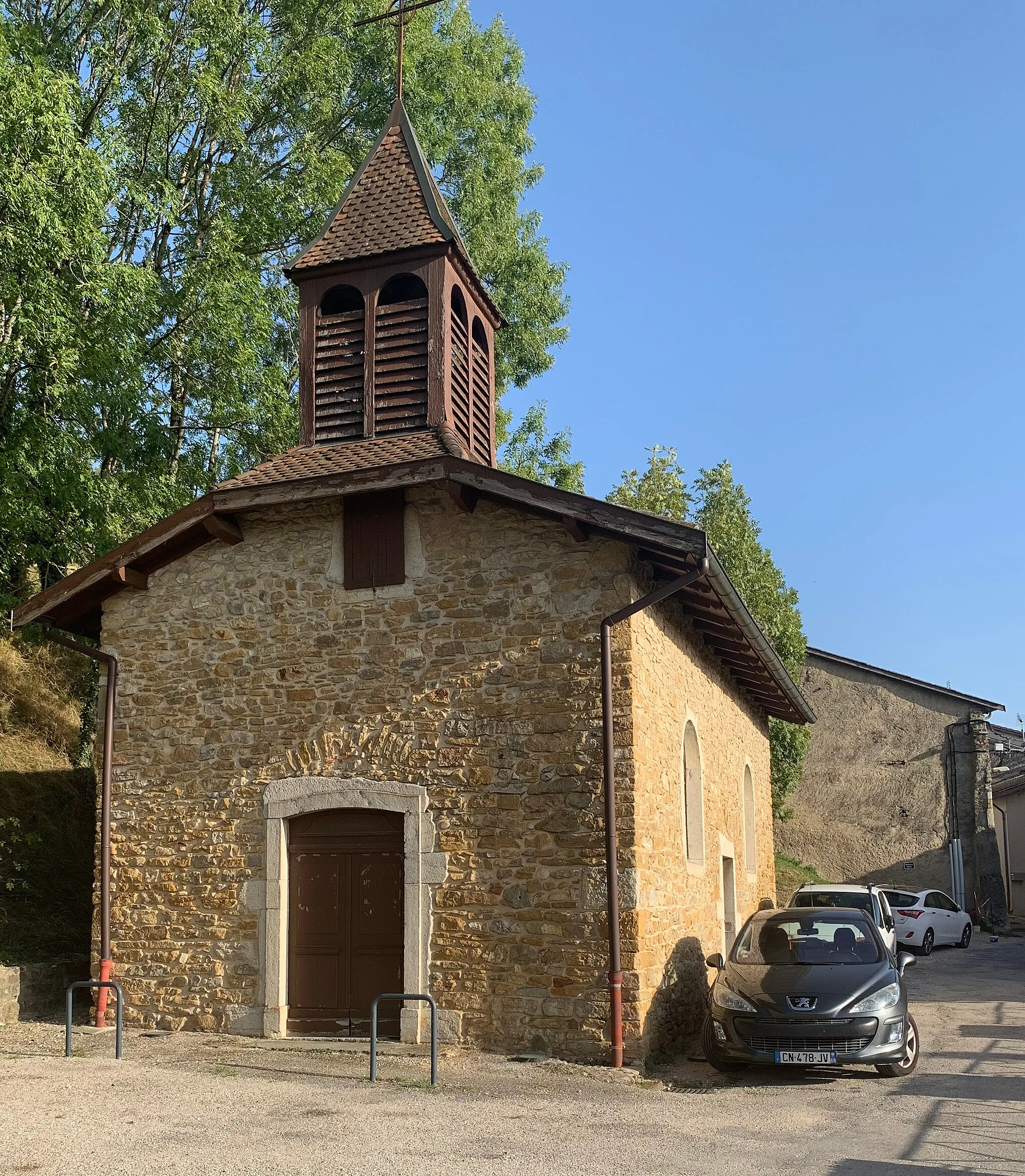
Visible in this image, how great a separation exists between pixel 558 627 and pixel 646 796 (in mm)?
1647

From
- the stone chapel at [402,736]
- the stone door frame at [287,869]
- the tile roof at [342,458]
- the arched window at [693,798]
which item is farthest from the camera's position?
the arched window at [693,798]

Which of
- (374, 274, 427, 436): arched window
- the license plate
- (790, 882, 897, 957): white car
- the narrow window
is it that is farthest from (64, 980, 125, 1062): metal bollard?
(790, 882, 897, 957): white car

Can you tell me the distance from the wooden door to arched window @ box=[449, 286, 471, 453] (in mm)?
4253

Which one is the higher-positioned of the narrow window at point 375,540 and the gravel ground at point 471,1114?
the narrow window at point 375,540

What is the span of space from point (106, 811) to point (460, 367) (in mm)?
5912

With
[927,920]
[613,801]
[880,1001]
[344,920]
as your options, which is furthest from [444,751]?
[927,920]

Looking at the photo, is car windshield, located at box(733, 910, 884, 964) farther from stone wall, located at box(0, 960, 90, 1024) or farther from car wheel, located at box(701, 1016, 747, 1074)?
stone wall, located at box(0, 960, 90, 1024)

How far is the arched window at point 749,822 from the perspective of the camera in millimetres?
17062

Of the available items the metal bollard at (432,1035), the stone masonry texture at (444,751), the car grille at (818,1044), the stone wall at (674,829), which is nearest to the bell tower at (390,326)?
the stone masonry texture at (444,751)

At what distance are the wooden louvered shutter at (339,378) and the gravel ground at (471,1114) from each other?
6.23 m

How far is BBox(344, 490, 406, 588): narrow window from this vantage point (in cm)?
1102

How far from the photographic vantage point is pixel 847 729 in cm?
2927

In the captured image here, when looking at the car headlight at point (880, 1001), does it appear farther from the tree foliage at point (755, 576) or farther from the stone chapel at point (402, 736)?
the tree foliage at point (755, 576)

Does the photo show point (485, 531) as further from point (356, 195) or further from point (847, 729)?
point (847, 729)
